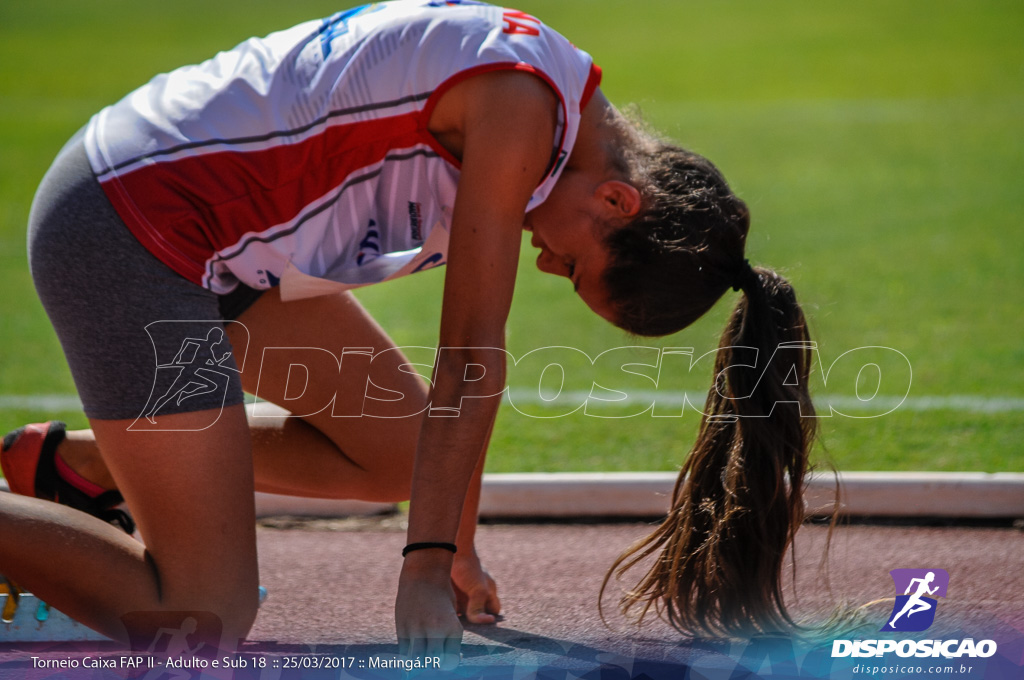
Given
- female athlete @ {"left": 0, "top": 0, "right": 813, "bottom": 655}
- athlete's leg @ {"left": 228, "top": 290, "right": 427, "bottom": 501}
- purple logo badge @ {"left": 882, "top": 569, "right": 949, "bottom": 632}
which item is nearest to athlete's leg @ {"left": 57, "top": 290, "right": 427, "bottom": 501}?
athlete's leg @ {"left": 228, "top": 290, "right": 427, "bottom": 501}

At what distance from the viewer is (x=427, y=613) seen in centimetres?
198

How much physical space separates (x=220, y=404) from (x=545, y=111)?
998mm

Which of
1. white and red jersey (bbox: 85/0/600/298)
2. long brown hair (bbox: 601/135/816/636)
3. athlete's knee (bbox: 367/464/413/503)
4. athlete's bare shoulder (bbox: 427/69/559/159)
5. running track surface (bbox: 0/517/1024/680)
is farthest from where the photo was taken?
athlete's knee (bbox: 367/464/413/503)

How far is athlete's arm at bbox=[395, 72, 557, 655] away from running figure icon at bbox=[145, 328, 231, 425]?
1.94 feet

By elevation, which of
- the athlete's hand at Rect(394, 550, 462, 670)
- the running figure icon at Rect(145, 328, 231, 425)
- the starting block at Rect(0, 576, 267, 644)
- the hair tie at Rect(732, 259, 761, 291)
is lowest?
the starting block at Rect(0, 576, 267, 644)

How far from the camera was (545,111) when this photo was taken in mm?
2107

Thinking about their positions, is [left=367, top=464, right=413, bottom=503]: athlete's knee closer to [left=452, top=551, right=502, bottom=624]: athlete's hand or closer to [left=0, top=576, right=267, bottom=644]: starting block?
[left=452, top=551, right=502, bottom=624]: athlete's hand

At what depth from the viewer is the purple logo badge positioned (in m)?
2.82

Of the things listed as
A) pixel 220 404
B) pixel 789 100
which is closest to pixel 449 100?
pixel 220 404

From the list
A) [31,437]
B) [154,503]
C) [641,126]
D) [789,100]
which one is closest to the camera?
[154,503]

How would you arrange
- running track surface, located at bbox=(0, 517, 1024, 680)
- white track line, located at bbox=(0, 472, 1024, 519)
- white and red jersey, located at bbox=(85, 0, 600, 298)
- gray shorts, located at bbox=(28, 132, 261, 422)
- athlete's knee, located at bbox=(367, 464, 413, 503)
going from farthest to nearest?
white track line, located at bbox=(0, 472, 1024, 519), athlete's knee, located at bbox=(367, 464, 413, 503), running track surface, located at bbox=(0, 517, 1024, 680), gray shorts, located at bbox=(28, 132, 261, 422), white and red jersey, located at bbox=(85, 0, 600, 298)

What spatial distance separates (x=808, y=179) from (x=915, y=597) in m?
7.66

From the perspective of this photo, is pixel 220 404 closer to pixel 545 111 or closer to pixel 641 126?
pixel 545 111

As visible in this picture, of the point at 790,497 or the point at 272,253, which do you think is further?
the point at 790,497
